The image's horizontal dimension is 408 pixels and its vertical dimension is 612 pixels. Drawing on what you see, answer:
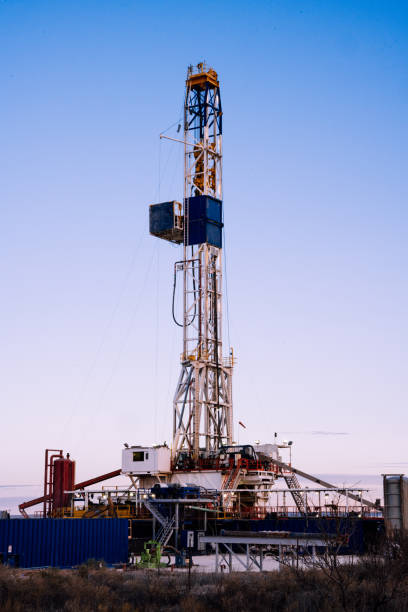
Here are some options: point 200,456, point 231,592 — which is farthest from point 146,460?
point 231,592

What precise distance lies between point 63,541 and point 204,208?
3083cm

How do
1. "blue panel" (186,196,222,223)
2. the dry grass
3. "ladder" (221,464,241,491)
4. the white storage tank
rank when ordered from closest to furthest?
the dry grass < the white storage tank < "ladder" (221,464,241,491) < "blue panel" (186,196,222,223)

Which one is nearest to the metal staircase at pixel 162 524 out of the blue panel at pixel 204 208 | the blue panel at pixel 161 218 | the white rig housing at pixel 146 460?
A: the white rig housing at pixel 146 460

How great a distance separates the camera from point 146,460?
57625mm

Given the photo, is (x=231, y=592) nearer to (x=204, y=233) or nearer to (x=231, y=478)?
(x=231, y=478)

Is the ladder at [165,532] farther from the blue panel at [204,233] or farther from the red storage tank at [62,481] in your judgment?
the blue panel at [204,233]

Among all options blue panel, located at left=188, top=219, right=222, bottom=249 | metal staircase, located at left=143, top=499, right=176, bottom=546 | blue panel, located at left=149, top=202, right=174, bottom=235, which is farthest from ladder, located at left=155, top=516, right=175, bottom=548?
blue panel, located at left=149, top=202, right=174, bottom=235

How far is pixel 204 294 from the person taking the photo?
2425 inches

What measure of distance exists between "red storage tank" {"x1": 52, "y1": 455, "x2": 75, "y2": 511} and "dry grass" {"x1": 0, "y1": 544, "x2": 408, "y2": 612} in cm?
2788

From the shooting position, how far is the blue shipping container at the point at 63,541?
37.7 meters

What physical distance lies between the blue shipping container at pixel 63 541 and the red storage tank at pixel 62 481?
1525 centimetres

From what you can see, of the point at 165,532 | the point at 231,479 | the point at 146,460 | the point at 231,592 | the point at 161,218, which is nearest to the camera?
the point at 231,592

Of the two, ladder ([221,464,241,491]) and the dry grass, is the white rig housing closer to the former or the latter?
ladder ([221,464,241,491])

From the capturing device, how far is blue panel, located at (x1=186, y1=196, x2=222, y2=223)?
62656 millimetres
